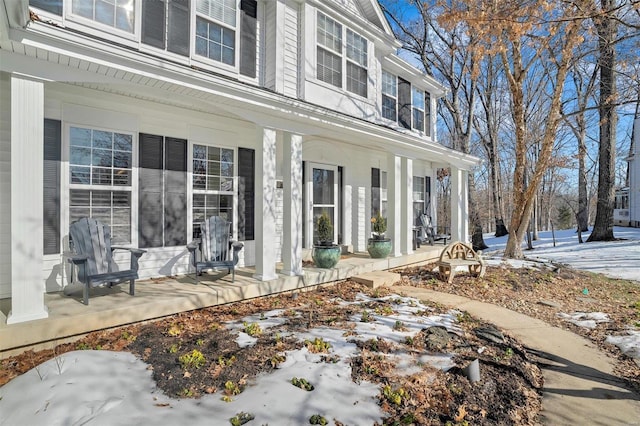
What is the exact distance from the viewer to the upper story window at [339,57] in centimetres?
735

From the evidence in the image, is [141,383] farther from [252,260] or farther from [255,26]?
[255,26]

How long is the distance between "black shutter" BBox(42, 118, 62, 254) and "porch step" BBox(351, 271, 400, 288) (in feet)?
16.0

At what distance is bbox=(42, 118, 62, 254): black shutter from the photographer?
452 centimetres

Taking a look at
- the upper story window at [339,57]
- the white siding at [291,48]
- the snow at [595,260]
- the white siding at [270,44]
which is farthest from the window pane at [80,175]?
the snow at [595,260]

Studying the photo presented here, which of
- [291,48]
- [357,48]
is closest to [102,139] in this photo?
[291,48]

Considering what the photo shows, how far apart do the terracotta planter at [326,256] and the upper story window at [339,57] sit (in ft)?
12.1

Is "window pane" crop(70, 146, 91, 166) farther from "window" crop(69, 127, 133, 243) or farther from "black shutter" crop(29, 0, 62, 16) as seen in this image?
"black shutter" crop(29, 0, 62, 16)

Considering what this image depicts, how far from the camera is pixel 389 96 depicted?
9617 millimetres

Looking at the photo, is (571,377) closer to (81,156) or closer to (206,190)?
(206,190)

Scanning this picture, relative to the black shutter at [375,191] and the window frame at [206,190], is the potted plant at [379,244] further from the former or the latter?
the window frame at [206,190]

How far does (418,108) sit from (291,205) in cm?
709

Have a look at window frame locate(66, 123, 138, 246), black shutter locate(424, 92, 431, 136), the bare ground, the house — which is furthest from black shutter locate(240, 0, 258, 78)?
black shutter locate(424, 92, 431, 136)

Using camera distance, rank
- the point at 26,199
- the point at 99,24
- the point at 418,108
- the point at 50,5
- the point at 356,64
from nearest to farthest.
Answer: the point at 26,199
the point at 50,5
the point at 99,24
the point at 356,64
the point at 418,108

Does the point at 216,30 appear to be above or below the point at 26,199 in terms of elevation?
above
